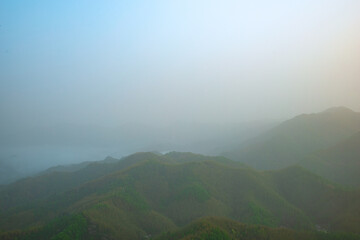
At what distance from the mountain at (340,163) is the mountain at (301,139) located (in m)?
7.89

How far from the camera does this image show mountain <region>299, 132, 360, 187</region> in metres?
39.5

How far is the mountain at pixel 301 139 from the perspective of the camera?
57.5m

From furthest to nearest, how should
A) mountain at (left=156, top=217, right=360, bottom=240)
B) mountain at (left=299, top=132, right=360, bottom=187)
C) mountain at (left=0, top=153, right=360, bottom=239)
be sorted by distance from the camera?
mountain at (left=299, top=132, right=360, bottom=187) → mountain at (left=0, top=153, right=360, bottom=239) → mountain at (left=156, top=217, right=360, bottom=240)

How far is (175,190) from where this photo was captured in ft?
104

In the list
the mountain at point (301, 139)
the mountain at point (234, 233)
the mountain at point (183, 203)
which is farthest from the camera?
the mountain at point (301, 139)

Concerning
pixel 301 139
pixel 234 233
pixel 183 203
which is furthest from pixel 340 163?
→ pixel 234 233

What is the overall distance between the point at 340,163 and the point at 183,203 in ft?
109

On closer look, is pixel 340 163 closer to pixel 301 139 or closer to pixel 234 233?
pixel 301 139

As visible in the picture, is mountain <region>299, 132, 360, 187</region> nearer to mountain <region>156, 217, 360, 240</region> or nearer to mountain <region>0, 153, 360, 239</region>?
mountain <region>0, 153, 360, 239</region>

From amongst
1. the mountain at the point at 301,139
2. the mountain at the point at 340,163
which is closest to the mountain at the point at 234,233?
the mountain at the point at 340,163

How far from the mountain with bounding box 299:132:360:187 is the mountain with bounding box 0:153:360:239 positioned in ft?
33.7

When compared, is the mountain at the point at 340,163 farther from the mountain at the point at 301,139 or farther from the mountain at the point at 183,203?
the mountain at the point at 183,203

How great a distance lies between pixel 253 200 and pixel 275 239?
13.3 m

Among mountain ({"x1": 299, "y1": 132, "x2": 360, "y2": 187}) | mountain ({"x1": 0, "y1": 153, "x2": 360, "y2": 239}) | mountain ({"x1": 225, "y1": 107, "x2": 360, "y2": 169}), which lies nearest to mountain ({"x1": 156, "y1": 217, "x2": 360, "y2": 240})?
mountain ({"x1": 0, "y1": 153, "x2": 360, "y2": 239})
